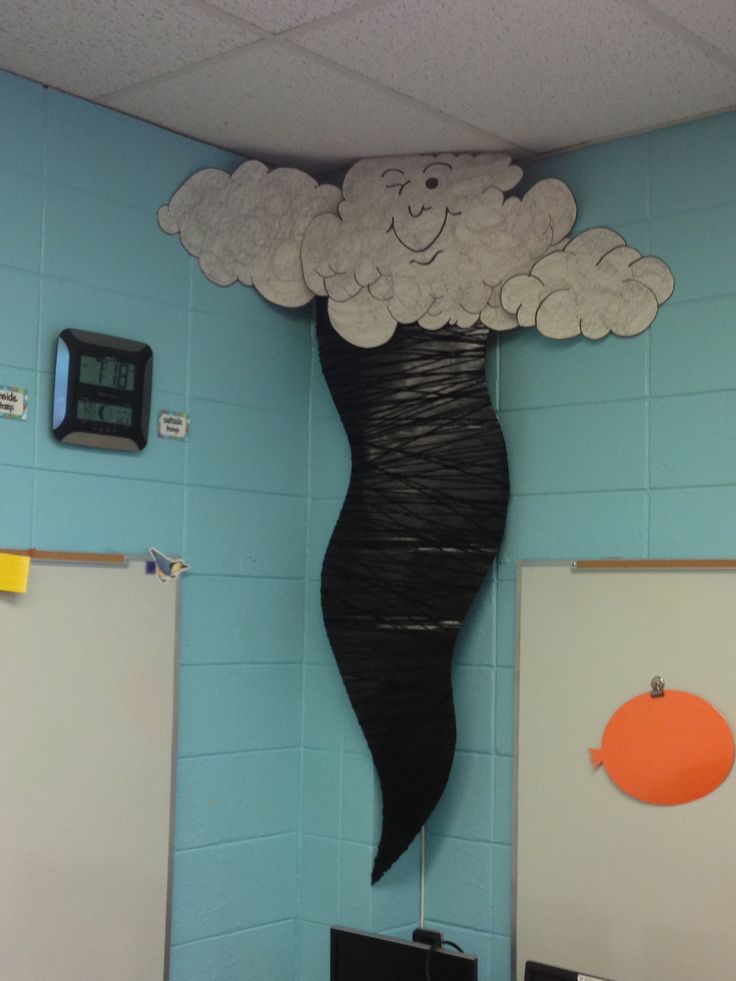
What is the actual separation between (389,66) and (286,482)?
A: 1.04 metres

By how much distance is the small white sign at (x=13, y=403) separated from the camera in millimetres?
2393

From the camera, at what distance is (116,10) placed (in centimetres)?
216

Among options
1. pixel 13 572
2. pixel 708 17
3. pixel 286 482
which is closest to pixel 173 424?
pixel 286 482

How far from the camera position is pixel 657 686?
247 cm

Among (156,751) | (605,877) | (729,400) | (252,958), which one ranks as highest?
(729,400)

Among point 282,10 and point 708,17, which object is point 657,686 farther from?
point 282,10

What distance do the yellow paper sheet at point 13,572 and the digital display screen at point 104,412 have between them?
0.32 m

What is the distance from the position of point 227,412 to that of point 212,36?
0.88m

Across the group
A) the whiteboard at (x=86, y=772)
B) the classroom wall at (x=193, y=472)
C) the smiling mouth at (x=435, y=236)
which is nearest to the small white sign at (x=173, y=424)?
the classroom wall at (x=193, y=472)

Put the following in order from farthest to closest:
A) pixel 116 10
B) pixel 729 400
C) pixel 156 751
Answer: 1. pixel 156 751
2. pixel 729 400
3. pixel 116 10

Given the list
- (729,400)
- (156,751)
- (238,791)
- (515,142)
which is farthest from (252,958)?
(515,142)

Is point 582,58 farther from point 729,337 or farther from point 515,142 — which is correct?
point 729,337

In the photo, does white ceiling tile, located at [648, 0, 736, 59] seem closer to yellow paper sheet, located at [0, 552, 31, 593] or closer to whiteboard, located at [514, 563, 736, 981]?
whiteboard, located at [514, 563, 736, 981]

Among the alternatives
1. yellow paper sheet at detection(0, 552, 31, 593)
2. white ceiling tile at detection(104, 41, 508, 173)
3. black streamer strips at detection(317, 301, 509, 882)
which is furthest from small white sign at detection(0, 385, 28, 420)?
black streamer strips at detection(317, 301, 509, 882)
